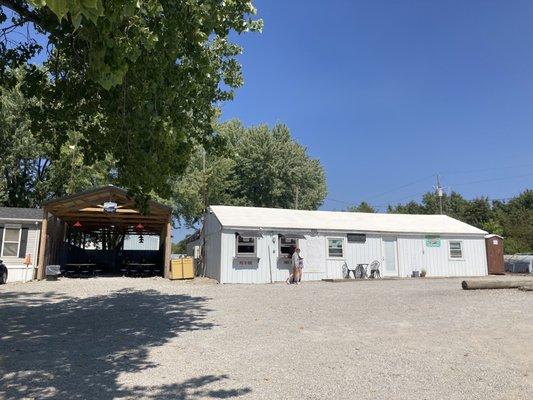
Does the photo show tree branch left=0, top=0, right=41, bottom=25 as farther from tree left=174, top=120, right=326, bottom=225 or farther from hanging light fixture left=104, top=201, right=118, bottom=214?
tree left=174, top=120, right=326, bottom=225

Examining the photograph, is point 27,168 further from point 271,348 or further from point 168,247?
point 271,348

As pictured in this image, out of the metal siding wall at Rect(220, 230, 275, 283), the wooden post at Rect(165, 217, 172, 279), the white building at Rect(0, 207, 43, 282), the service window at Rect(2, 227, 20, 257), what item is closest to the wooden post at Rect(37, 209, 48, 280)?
the white building at Rect(0, 207, 43, 282)

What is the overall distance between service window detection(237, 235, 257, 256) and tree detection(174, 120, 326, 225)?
19.6m

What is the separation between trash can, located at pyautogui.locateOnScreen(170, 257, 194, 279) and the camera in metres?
21.9

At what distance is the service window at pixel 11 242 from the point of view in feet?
73.9

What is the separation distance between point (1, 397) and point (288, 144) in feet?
140

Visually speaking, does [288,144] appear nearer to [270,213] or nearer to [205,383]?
[270,213]

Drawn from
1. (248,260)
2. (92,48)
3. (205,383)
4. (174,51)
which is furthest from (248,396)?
(248,260)

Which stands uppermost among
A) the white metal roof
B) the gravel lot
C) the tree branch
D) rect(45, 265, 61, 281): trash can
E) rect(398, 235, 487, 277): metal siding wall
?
the tree branch

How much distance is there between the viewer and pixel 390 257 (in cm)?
2405

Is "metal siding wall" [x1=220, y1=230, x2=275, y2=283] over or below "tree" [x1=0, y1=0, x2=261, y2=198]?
below

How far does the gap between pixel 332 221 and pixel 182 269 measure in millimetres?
8517

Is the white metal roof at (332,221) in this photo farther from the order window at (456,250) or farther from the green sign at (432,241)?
the order window at (456,250)

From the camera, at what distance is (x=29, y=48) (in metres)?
9.41
